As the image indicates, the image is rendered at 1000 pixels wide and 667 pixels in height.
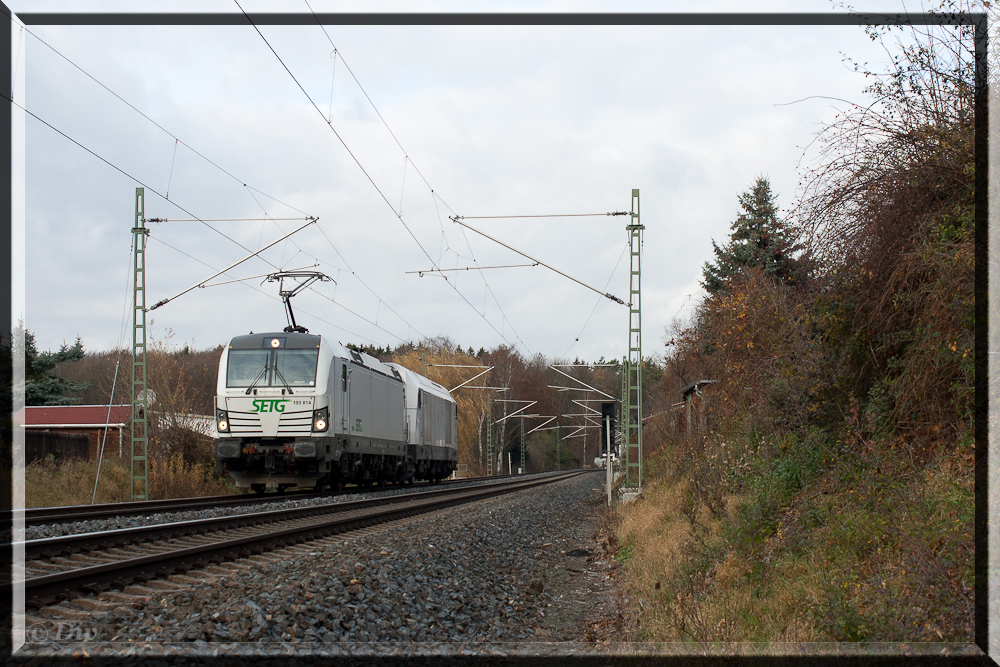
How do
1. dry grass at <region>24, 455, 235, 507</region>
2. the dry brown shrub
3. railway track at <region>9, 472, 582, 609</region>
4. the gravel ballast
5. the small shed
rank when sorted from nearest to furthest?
the gravel ballast
railway track at <region>9, 472, 582, 609</region>
dry grass at <region>24, 455, 235, 507</region>
the dry brown shrub
the small shed

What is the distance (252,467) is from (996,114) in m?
16.4

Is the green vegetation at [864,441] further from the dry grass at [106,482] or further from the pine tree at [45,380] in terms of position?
the pine tree at [45,380]

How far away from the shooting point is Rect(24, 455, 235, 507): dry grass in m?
19.9

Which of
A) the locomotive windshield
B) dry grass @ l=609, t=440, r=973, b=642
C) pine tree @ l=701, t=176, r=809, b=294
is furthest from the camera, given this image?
pine tree @ l=701, t=176, r=809, b=294

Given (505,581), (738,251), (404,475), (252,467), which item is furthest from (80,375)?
(505,581)

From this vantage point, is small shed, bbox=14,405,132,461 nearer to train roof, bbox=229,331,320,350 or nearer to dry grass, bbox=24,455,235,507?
dry grass, bbox=24,455,235,507

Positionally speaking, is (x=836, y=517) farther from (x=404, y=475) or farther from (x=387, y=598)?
(x=404, y=475)

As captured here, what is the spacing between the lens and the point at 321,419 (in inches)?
699

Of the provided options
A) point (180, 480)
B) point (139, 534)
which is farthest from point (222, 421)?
point (139, 534)

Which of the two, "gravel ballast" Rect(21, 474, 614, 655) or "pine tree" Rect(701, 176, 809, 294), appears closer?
"gravel ballast" Rect(21, 474, 614, 655)

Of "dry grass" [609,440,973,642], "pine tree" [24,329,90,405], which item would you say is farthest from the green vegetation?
"pine tree" [24,329,90,405]

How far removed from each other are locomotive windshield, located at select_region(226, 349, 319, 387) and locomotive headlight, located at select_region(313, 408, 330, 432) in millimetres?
673

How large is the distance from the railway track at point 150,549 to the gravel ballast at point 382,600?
0.89ft

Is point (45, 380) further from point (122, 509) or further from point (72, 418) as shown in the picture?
point (122, 509)
